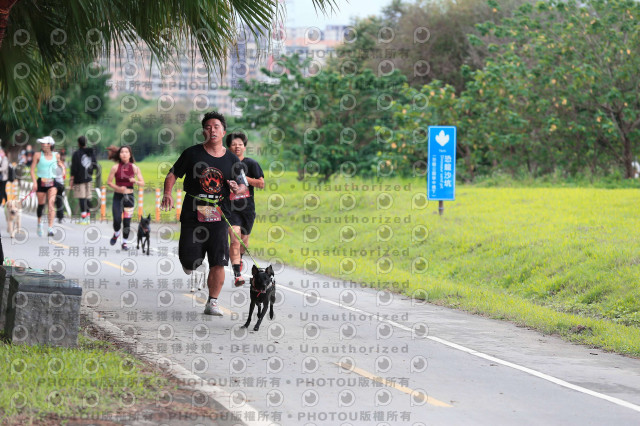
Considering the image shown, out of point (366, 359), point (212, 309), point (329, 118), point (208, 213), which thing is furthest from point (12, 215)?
point (329, 118)

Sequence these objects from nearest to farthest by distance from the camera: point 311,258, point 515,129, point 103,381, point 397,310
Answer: point 103,381 < point 397,310 < point 311,258 < point 515,129

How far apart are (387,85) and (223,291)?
27.7 m

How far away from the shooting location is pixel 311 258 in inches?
740

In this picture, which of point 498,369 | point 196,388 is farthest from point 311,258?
point 196,388

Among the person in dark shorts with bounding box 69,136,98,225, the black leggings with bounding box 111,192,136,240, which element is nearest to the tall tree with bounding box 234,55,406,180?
the person in dark shorts with bounding box 69,136,98,225

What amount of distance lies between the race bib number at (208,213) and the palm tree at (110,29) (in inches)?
→ 62.4

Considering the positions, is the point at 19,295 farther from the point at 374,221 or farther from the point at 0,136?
the point at 0,136

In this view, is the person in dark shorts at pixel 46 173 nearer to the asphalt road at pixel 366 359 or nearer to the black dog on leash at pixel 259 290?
the asphalt road at pixel 366 359

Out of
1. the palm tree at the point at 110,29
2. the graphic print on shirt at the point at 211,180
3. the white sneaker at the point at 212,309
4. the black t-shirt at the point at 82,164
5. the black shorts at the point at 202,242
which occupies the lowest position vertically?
the white sneaker at the point at 212,309

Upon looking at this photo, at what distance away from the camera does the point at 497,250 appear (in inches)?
666

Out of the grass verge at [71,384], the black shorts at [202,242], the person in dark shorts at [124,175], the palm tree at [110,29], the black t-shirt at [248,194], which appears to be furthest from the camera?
the person in dark shorts at [124,175]

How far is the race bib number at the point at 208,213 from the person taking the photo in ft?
34.7

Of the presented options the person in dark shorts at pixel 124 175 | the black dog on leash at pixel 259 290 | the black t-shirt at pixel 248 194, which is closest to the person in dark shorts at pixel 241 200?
the black t-shirt at pixel 248 194

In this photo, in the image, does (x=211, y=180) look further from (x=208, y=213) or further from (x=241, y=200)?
(x=241, y=200)
